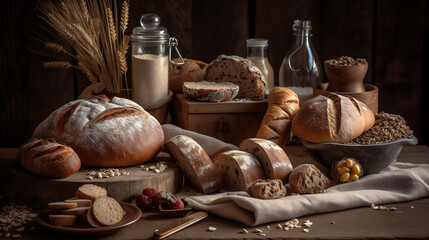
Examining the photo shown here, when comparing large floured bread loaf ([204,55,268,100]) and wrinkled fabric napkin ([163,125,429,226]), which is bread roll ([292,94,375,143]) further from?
large floured bread loaf ([204,55,268,100])

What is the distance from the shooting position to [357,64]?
2459 millimetres

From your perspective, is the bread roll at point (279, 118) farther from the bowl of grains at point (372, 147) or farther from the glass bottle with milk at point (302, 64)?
the glass bottle with milk at point (302, 64)

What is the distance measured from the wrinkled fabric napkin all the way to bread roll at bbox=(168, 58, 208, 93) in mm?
804

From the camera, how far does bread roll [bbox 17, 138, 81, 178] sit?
1.92 metres

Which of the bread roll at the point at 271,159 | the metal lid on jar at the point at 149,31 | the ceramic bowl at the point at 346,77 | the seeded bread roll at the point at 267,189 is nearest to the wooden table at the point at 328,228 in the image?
the seeded bread roll at the point at 267,189

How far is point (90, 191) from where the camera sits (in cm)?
181

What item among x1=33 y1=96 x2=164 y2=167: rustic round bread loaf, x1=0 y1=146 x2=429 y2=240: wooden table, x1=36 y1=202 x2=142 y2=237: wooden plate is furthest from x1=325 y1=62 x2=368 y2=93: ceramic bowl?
x1=36 y1=202 x2=142 y2=237: wooden plate

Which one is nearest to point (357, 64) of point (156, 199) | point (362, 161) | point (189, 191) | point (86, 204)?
point (362, 161)

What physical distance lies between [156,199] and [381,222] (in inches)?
27.5

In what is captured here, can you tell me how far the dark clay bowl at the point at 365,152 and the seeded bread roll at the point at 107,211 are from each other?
0.77 m

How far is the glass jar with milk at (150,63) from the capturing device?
2.54 metres

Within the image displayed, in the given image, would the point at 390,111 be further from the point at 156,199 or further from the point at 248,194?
the point at 156,199

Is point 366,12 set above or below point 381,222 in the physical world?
above

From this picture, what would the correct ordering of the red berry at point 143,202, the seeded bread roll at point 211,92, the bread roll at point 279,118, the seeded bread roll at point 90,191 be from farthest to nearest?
the seeded bread roll at point 211,92, the bread roll at point 279,118, the red berry at point 143,202, the seeded bread roll at point 90,191
